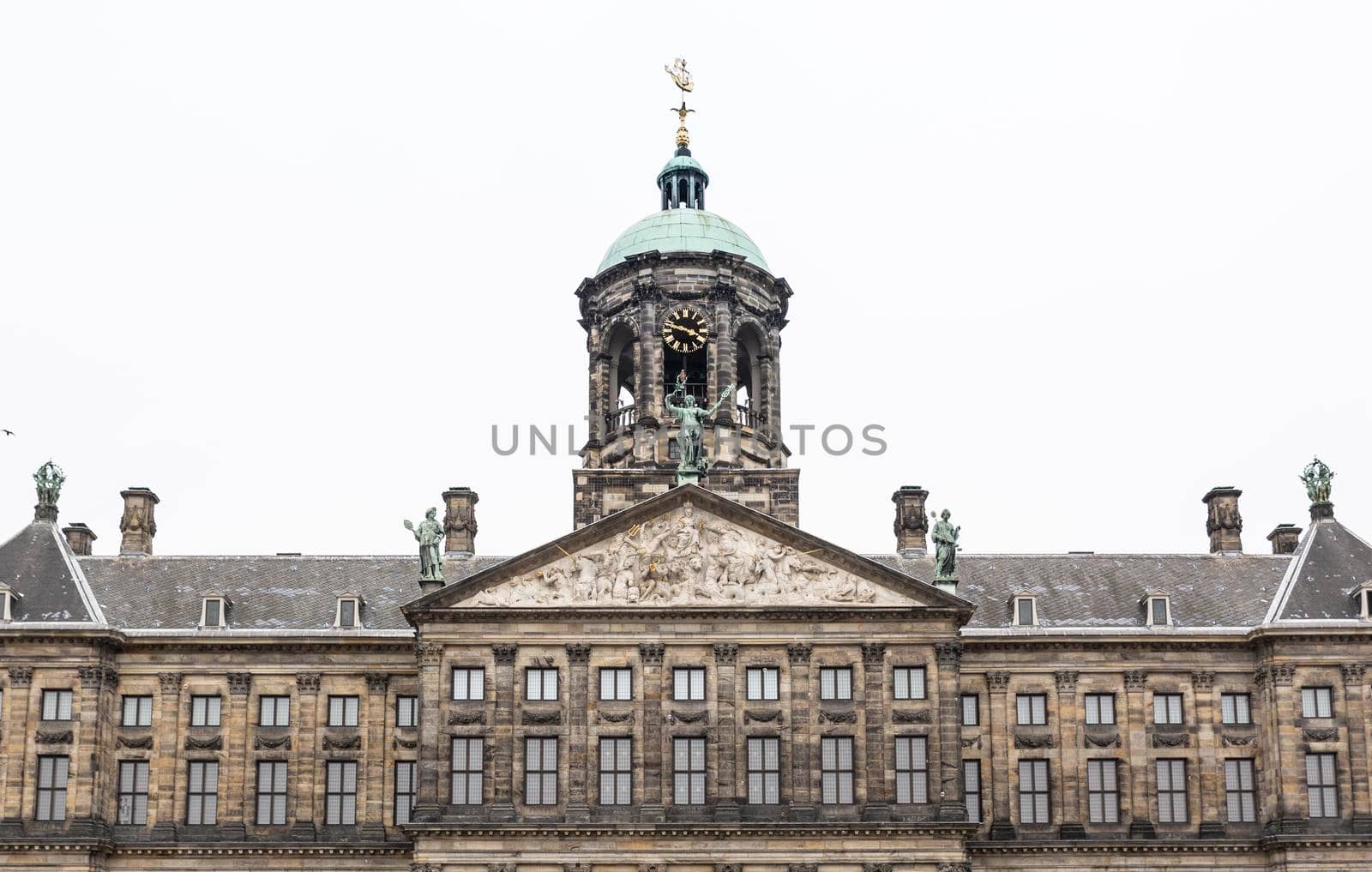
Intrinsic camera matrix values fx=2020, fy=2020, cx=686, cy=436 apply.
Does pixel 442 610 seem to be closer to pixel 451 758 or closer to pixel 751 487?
pixel 451 758

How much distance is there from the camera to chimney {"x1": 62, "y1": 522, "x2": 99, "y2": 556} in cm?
6062

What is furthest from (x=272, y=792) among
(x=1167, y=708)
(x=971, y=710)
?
(x=1167, y=708)

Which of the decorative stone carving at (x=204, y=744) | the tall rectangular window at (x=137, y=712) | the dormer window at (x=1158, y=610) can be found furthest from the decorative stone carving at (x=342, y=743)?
the dormer window at (x=1158, y=610)

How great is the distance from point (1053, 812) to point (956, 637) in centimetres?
612

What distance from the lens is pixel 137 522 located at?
6106 cm

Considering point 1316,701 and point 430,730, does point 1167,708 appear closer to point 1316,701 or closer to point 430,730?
point 1316,701

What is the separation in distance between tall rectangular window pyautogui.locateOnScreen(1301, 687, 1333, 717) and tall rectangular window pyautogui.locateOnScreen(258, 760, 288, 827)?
28.2 m

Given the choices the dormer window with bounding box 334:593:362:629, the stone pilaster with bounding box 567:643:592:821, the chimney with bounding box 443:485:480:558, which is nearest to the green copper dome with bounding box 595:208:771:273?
the chimney with bounding box 443:485:480:558

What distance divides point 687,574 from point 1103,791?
13169mm

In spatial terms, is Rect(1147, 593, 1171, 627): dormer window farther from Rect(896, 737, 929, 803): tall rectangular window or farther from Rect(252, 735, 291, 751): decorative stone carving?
Rect(252, 735, 291, 751): decorative stone carving

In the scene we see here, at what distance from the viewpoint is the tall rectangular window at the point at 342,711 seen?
56.5 m

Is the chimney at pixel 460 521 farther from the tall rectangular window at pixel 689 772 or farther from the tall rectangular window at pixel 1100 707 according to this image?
the tall rectangular window at pixel 1100 707

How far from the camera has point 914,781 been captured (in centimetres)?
5309

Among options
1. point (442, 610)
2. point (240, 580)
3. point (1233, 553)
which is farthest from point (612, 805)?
point (1233, 553)
